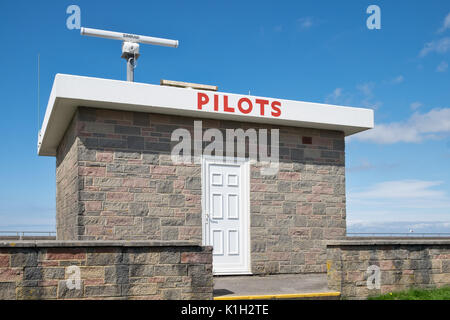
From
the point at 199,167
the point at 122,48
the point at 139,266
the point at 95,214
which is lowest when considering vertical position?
the point at 139,266

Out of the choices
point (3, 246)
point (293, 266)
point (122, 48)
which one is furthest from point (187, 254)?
point (122, 48)

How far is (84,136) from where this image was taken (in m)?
9.90

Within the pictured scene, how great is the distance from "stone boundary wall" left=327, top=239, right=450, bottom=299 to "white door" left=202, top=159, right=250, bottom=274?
2403 millimetres

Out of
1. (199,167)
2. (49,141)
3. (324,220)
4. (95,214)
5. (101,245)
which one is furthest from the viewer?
(49,141)

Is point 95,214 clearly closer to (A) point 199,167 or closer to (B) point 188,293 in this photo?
(A) point 199,167

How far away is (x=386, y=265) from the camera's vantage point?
8.98 metres

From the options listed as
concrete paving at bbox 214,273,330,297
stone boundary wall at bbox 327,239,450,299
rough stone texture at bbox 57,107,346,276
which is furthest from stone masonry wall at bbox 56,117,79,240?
stone boundary wall at bbox 327,239,450,299

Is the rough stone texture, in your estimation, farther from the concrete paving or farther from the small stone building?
the concrete paving

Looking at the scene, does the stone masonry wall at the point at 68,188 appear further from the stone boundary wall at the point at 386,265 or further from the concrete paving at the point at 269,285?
the stone boundary wall at the point at 386,265

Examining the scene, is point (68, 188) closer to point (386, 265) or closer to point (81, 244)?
point (81, 244)

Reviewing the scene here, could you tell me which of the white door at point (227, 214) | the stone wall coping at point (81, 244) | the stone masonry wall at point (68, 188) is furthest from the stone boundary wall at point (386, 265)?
the stone masonry wall at point (68, 188)

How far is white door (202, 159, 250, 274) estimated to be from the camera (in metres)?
10.7

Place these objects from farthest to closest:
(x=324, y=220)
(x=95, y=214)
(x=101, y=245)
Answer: (x=324, y=220) < (x=95, y=214) < (x=101, y=245)

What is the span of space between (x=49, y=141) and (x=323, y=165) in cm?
684
